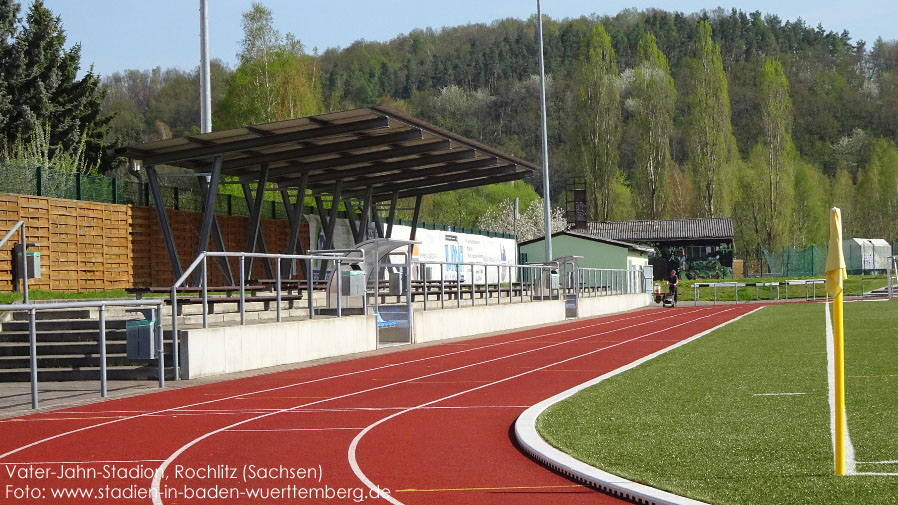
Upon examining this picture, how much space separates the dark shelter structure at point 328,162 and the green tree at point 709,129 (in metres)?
56.0

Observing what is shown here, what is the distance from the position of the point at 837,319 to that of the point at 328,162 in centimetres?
2475

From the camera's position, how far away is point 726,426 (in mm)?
9766

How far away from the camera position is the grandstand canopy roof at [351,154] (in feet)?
81.9

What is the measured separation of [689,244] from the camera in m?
78.9

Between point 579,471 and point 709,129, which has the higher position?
point 709,129

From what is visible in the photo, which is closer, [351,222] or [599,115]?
[351,222]

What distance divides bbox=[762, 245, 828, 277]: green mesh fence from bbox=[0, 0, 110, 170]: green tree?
4963 centimetres

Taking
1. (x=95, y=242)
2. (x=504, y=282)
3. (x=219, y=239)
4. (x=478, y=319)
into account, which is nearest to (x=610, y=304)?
(x=504, y=282)

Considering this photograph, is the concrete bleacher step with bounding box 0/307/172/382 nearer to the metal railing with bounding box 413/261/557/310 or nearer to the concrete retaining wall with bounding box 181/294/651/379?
the concrete retaining wall with bounding box 181/294/651/379

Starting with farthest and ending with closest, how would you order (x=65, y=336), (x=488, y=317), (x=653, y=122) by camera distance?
(x=653, y=122)
(x=488, y=317)
(x=65, y=336)

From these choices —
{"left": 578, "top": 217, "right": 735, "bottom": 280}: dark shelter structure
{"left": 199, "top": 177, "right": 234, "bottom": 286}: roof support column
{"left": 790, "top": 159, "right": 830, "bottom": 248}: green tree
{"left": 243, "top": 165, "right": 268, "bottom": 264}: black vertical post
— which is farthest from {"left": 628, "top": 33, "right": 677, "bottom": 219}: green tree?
{"left": 199, "top": 177, "right": 234, "bottom": 286}: roof support column

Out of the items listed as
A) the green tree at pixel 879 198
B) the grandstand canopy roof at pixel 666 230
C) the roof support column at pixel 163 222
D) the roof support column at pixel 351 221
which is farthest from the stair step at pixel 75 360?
the green tree at pixel 879 198

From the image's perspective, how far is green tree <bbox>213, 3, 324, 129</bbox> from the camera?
63.4 meters

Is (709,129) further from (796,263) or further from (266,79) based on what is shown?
(266,79)
